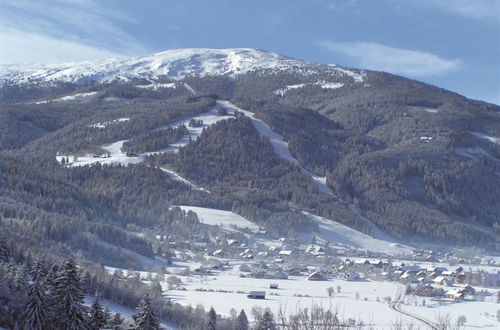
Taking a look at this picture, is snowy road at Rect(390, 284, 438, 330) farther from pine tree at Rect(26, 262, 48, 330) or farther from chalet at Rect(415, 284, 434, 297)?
pine tree at Rect(26, 262, 48, 330)

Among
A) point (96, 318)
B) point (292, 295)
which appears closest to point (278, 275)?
point (292, 295)

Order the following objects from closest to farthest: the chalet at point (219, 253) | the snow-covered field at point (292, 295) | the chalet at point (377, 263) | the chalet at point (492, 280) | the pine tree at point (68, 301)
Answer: the pine tree at point (68, 301) → the snow-covered field at point (292, 295) → the chalet at point (492, 280) → the chalet at point (377, 263) → the chalet at point (219, 253)

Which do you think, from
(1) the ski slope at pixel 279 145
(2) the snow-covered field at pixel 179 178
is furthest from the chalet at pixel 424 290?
(1) the ski slope at pixel 279 145

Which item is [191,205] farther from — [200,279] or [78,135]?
[78,135]

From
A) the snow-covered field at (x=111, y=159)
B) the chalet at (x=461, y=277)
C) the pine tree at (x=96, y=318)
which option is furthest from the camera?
the snow-covered field at (x=111, y=159)

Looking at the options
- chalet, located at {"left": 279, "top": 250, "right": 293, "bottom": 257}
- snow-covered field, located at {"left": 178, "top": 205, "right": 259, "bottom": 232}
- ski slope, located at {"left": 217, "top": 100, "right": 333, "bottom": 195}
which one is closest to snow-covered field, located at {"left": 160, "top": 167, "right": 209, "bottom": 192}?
snow-covered field, located at {"left": 178, "top": 205, "right": 259, "bottom": 232}

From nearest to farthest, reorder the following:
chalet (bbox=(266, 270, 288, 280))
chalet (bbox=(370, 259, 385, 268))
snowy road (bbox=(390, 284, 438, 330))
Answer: snowy road (bbox=(390, 284, 438, 330))
chalet (bbox=(266, 270, 288, 280))
chalet (bbox=(370, 259, 385, 268))

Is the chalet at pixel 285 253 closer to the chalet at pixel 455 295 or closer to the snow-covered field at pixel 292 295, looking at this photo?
the snow-covered field at pixel 292 295

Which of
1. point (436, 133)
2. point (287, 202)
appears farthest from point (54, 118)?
point (436, 133)

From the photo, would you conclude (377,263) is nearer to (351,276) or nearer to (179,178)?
(351,276)
